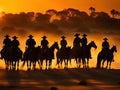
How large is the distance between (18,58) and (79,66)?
6.01 m

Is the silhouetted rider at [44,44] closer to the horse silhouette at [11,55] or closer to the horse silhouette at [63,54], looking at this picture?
the horse silhouette at [63,54]

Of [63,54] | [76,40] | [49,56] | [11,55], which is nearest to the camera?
[11,55]

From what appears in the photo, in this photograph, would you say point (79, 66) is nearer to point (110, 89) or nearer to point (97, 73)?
point (97, 73)

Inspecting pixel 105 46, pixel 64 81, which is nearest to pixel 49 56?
pixel 105 46

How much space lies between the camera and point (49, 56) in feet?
170

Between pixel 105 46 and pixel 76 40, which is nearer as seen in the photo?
pixel 105 46

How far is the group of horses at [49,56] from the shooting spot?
4988 centimetres

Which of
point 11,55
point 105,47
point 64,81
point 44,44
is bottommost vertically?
point 64,81

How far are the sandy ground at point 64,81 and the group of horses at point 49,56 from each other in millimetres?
3513

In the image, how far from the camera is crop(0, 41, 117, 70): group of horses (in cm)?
4988

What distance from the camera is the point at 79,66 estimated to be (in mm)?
53312

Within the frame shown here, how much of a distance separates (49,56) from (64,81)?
45.7 feet

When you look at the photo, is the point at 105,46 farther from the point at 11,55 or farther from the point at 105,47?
the point at 11,55

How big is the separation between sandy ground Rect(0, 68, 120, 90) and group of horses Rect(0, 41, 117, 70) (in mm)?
3513
